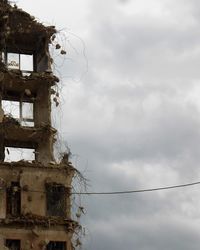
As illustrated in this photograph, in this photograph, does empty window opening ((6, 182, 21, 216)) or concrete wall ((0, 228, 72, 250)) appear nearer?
concrete wall ((0, 228, 72, 250))

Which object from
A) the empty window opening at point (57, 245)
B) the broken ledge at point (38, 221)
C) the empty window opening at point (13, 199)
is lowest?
the empty window opening at point (57, 245)

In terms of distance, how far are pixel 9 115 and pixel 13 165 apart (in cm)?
325

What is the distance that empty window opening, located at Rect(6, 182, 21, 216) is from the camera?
3962cm

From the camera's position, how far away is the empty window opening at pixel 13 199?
39625 mm

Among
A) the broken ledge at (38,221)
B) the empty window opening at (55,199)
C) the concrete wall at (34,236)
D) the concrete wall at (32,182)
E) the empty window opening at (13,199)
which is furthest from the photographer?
the empty window opening at (55,199)

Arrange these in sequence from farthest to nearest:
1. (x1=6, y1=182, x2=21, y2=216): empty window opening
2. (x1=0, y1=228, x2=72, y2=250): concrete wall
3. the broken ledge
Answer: (x1=6, y1=182, x2=21, y2=216): empty window opening < the broken ledge < (x1=0, y1=228, x2=72, y2=250): concrete wall

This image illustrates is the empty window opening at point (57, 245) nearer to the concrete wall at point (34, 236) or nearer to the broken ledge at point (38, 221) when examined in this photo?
the concrete wall at point (34, 236)

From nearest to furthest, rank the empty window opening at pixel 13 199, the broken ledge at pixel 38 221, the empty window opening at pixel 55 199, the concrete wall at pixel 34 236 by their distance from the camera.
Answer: the concrete wall at pixel 34 236
the broken ledge at pixel 38 221
the empty window opening at pixel 13 199
the empty window opening at pixel 55 199

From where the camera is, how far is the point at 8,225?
38.8 m

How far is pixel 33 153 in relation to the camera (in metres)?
42.4

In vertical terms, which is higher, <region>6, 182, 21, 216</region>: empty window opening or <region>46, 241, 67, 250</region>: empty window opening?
<region>6, 182, 21, 216</region>: empty window opening

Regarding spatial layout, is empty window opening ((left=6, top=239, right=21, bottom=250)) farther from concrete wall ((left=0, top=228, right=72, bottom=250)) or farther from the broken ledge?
the broken ledge

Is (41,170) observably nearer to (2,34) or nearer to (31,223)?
(31,223)

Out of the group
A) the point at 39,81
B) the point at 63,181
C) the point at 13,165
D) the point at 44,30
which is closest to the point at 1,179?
the point at 13,165
